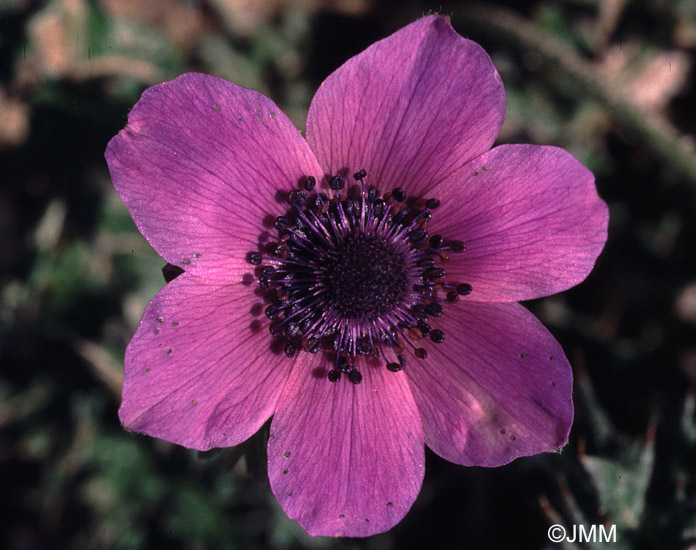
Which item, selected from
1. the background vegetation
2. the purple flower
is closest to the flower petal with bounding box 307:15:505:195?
the purple flower

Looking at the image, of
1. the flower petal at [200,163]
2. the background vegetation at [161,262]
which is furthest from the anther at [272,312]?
the background vegetation at [161,262]

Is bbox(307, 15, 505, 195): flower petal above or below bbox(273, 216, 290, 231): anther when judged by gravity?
above

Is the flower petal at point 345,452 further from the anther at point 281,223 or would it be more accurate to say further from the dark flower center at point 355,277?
the anther at point 281,223

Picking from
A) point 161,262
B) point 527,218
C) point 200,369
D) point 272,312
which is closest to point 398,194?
point 527,218

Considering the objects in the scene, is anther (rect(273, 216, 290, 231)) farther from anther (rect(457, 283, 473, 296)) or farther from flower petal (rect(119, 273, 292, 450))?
anther (rect(457, 283, 473, 296))

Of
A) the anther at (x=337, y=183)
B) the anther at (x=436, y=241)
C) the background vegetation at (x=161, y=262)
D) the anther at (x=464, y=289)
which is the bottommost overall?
the background vegetation at (x=161, y=262)

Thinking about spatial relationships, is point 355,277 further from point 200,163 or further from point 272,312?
point 200,163
